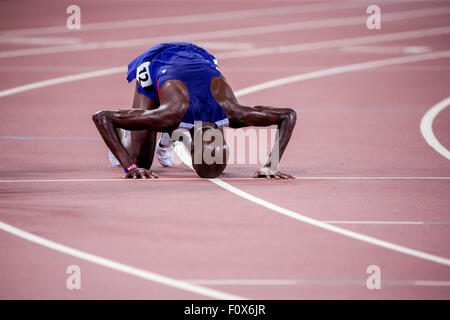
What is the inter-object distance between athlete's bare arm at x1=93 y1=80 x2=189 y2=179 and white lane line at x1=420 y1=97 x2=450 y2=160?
3.20 m

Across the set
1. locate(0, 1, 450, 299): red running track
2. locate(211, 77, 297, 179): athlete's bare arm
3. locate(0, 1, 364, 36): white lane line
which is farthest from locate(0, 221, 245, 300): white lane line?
locate(0, 1, 364, 36): white lane line

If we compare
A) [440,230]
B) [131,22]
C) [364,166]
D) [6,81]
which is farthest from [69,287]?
[131,22]

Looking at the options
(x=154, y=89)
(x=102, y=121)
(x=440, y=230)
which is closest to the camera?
(x=440, y=230)

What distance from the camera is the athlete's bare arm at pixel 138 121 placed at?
9578 millimetres

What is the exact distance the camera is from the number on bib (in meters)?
10.5

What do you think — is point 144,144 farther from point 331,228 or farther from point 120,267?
point 120,267

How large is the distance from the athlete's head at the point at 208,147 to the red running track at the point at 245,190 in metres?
0.22

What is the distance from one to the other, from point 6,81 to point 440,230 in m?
9.85

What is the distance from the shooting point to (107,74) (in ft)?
56.0

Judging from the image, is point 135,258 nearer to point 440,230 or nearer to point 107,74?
point 440,230

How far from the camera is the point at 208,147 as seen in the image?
31.5ft

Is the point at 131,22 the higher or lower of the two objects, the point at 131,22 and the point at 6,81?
the higher

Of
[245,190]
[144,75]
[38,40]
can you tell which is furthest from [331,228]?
[38,40]

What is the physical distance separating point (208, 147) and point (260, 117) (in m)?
0.68
